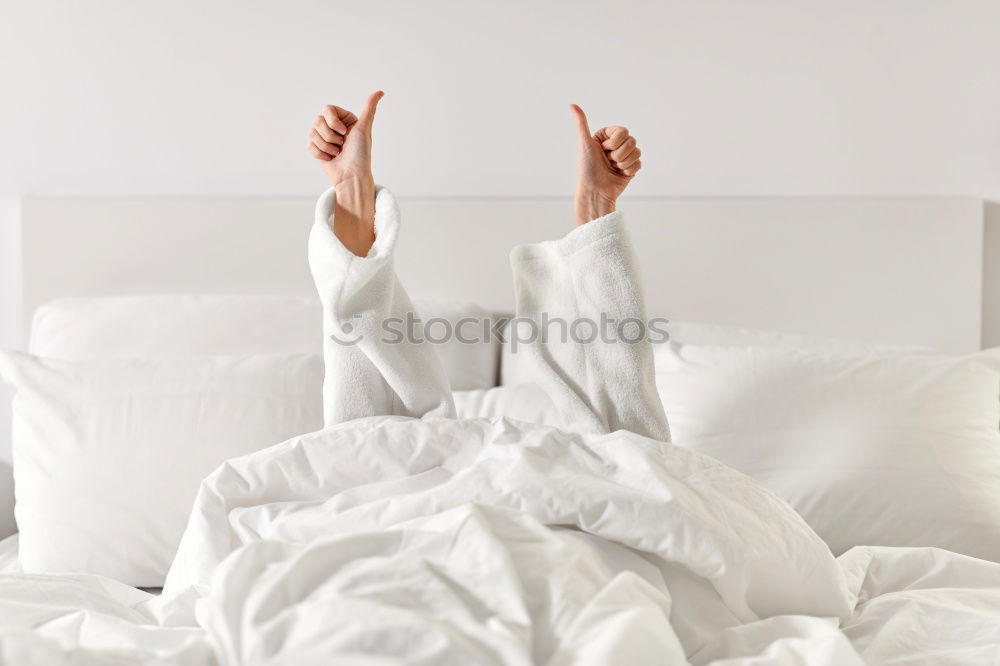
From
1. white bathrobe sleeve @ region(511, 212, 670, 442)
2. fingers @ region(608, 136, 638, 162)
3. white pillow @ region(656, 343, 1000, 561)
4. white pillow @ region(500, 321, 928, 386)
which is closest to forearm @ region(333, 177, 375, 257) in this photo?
white bathrobe sleeve @ region(511, 212, 670, 442)

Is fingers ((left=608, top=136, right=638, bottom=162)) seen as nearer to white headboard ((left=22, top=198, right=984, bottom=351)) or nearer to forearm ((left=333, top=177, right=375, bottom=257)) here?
forearm ((left=333, top=177, right=375, bottom=257))

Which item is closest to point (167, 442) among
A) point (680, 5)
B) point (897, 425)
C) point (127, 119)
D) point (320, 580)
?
point (320, 580)

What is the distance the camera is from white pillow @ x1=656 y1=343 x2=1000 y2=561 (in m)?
1.63

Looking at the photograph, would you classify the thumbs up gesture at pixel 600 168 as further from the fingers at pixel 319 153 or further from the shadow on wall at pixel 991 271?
the shadow on wall at pixel 991 271

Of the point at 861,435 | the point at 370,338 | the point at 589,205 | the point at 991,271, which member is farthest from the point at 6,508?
the point at 991,271

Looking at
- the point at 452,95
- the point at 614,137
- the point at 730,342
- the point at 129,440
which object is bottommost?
the point at 129,440

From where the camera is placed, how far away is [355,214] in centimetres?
153

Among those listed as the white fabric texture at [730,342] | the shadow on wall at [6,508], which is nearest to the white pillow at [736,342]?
the white fabric texture at [730,342]

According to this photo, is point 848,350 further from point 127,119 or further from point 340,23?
point 127,119

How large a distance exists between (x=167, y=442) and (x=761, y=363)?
41.3 inches

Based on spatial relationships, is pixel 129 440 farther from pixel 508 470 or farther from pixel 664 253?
pixel 664 253

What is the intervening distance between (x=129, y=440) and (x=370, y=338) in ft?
1.60

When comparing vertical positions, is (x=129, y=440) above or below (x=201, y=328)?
below

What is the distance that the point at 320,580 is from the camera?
3.00 feet
